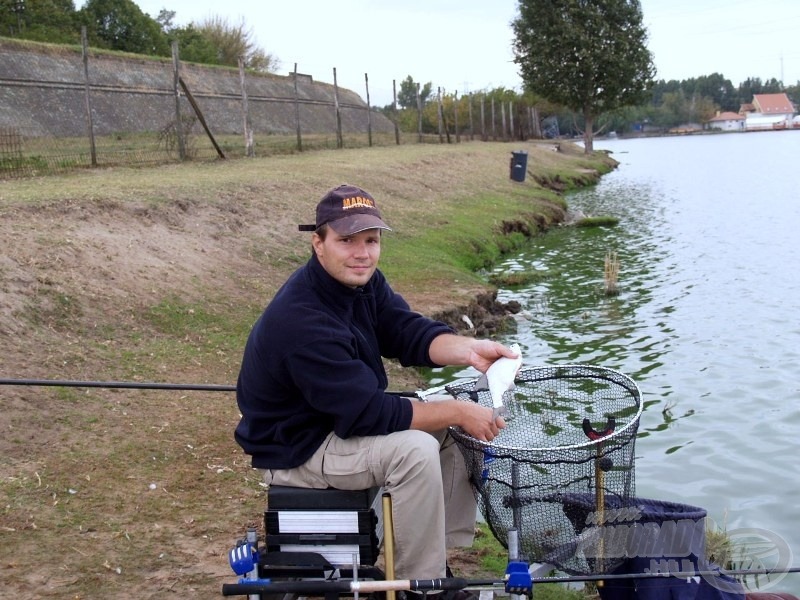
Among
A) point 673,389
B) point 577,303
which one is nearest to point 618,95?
point 577,303

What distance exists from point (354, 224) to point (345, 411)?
31.4 inches

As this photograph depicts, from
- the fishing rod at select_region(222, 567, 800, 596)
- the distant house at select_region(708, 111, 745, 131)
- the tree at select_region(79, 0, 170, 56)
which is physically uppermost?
the tree at select_region(79, 0, 170, 56)

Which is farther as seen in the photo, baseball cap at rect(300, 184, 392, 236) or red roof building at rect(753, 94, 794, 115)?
red roof building at rect(753, 94, 794, 115)

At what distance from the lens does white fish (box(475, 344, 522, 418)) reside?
12.5ft

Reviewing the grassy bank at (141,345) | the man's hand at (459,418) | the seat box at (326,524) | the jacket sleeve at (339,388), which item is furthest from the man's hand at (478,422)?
the grassy bank at (141,345)

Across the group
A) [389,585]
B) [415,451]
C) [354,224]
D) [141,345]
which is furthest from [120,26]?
[389,585]

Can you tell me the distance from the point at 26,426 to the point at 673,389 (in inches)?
254

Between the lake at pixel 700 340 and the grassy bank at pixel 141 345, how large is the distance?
1723 millimetres

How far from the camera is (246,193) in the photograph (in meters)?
14.7

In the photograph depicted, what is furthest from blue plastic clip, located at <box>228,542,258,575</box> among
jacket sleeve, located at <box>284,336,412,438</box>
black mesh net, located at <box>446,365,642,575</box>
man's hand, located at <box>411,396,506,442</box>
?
black mesh net, located at <box>446,365,642,575</box>

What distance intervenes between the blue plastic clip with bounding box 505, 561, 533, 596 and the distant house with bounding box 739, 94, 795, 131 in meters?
155

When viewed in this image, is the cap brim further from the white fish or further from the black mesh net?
the black mesh net

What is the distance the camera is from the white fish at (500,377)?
380 cm

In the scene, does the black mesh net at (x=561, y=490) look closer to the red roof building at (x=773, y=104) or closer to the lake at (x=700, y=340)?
the lake at (x=700, y=340)
